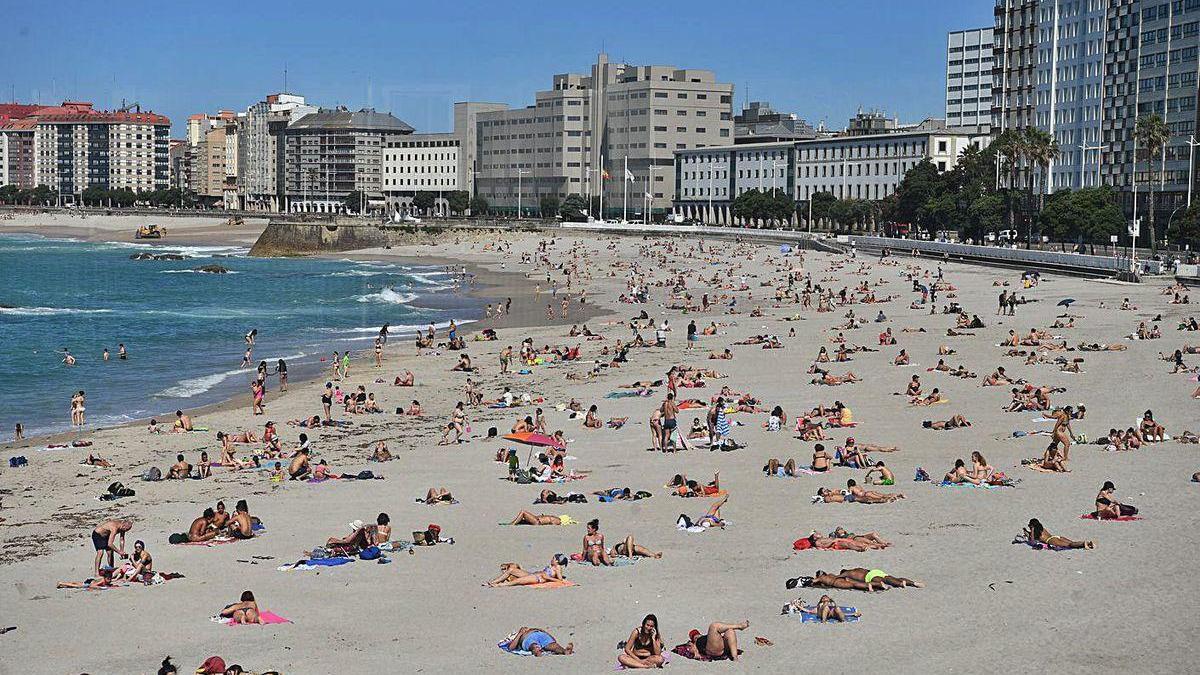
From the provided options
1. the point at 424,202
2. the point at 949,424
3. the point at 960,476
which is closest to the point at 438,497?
the point at 960,476

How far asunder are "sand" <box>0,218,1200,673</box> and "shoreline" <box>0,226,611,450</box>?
118 cm

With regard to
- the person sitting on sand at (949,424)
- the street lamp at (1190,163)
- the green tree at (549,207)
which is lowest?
the person sitting on sand at (949,424)

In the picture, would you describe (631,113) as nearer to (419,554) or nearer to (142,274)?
(142,274)

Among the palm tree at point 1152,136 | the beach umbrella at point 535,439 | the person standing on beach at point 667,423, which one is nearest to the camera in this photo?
the person standing on beach at point 667,423

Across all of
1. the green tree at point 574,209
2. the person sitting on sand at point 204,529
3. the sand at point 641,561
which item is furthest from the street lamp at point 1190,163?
the green tree at point 574,209

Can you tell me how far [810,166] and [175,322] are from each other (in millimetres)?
89397

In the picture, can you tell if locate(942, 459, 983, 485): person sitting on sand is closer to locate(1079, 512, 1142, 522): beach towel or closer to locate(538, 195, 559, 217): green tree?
locate(1079, 512, 1142, 522): beach towel

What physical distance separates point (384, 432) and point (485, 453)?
410 centimetres

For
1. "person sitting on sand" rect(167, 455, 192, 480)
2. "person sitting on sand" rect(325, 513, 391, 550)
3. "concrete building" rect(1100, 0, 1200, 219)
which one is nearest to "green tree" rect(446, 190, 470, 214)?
"concrete building" rect(1100, 0, 1200, 219)

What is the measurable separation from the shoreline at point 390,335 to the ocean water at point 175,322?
1.94 feet

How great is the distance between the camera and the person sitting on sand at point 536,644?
1435 centimetres

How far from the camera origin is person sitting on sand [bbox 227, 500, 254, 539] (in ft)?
64.0

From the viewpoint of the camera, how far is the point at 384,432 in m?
29.9

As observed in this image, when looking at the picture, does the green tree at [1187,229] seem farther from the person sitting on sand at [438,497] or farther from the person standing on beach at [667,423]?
the person sitting on sand at [438,497]
